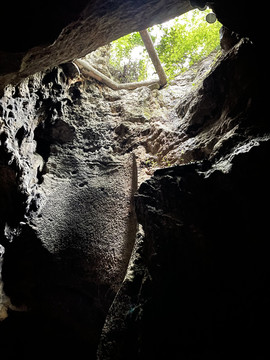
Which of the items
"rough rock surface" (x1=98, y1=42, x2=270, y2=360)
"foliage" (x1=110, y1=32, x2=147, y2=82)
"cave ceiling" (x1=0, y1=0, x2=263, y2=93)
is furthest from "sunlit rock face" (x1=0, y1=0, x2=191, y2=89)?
"foliage" (x1=110, y1=32, x2=147, y2=82)

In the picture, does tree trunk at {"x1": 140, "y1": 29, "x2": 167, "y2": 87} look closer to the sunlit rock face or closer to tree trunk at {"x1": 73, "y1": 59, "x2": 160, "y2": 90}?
tree trunk at {"x1": 73, "y1": 59, "x2": 160, "y2": 90}

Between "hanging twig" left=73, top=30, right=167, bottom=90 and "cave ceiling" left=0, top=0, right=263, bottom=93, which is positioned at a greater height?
"hanging twig" left=73, top=30, right=167, bottom=90

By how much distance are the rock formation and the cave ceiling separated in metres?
0.02

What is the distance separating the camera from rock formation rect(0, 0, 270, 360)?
7.16ft

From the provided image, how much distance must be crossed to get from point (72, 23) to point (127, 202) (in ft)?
9.77

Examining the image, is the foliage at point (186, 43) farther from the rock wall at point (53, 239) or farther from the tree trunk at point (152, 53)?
the rock wall at point (53, 239)

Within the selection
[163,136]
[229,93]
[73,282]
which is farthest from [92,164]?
[229,93]

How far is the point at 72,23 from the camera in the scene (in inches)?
110

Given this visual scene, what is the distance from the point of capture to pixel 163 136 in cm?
516

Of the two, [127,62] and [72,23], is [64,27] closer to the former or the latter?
[72,23]

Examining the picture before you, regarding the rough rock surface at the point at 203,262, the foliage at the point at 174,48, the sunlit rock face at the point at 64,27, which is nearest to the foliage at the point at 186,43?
the foliage at the point at 174,48

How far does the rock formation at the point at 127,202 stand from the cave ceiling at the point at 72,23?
2 cm

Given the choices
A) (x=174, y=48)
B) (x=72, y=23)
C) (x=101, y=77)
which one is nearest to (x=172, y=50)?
(x=174, y=48)

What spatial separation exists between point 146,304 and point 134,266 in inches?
19.2
